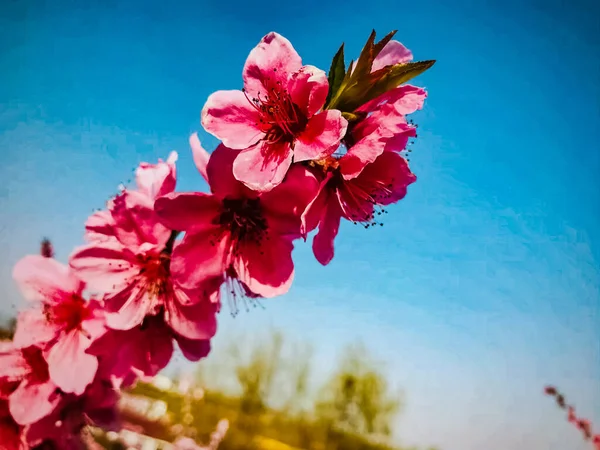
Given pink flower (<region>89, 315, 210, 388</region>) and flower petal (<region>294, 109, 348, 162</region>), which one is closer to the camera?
flower petal (<region>294, 109, 348, 162</region>)

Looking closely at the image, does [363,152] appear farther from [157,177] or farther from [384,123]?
[157,177]

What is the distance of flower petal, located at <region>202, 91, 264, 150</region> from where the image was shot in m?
0.45

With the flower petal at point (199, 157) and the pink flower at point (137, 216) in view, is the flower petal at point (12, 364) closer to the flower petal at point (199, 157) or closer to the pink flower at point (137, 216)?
the pink flower at point (137, 216)

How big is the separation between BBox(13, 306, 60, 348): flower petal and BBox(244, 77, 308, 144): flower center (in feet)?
1.26

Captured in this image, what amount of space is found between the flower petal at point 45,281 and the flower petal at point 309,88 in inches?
15.2

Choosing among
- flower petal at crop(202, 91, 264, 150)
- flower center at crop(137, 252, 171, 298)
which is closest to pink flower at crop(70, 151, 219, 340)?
flower center at crop(137, 252, 171, 298)

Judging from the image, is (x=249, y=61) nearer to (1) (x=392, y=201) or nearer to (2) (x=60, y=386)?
(1) (x=392, y=201)

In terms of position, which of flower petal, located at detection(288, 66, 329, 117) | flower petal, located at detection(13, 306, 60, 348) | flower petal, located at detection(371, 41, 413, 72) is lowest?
flower petal, located at detection(13, 306, 60, 348)

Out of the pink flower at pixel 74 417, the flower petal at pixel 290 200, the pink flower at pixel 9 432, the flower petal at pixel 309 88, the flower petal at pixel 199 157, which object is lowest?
the pink flower at pixel 9 432

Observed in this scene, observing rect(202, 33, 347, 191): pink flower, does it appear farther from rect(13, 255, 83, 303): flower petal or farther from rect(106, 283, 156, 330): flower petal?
rect(13, 255, 83, 303): flower petal

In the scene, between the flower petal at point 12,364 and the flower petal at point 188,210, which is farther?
the flower petal at point 12,364

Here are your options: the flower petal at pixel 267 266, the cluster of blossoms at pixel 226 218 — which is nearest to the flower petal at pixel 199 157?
the cluster of blossoms at pixel 226 218

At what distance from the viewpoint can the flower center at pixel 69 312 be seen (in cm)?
58

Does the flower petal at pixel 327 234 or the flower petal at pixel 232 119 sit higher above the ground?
the flower petal at pixel 232 119
